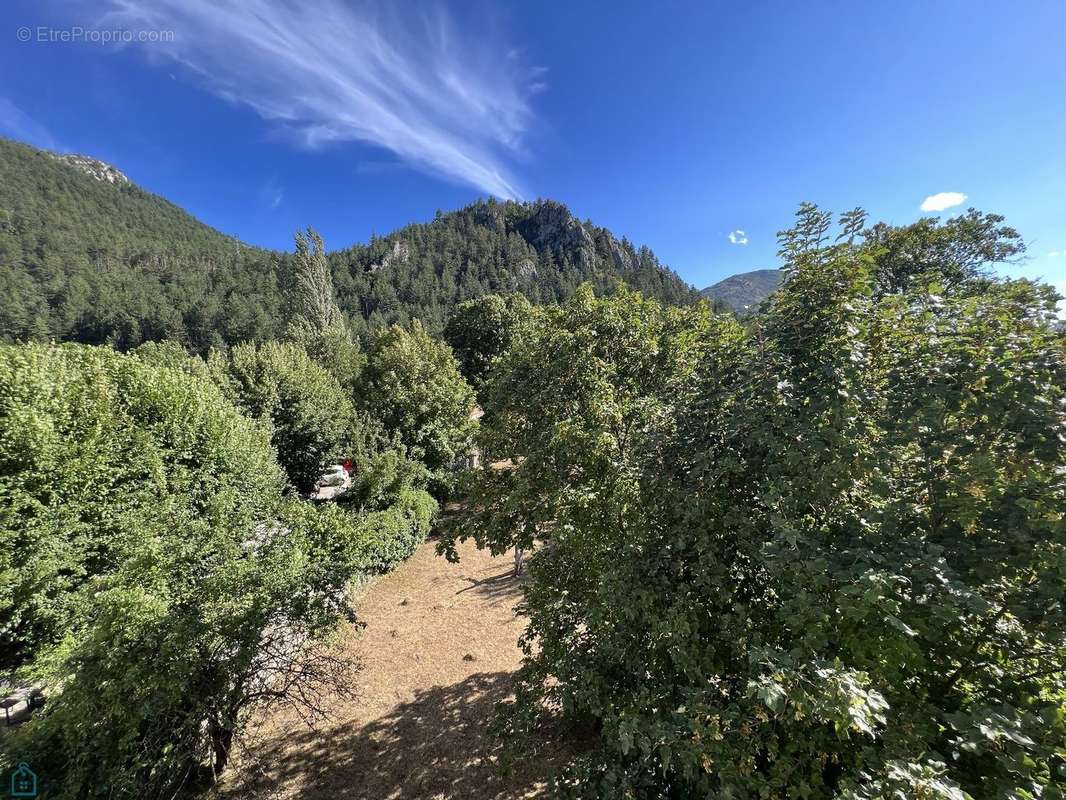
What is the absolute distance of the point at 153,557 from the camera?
292 inches

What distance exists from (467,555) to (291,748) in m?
10.4

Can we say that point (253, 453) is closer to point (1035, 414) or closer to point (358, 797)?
point (358, 797)

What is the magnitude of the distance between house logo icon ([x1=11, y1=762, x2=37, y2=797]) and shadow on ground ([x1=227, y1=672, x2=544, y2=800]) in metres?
2.86

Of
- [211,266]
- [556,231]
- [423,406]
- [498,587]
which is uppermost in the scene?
[556,231]

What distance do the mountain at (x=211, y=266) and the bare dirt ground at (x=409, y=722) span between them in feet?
186

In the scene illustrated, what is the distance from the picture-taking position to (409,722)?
938 cm

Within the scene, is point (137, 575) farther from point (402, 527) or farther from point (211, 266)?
point (211, 266)

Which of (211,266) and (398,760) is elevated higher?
(211,266)

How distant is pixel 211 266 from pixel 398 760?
154m

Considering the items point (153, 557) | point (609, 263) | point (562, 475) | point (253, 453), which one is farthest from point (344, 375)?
point (609, 263)

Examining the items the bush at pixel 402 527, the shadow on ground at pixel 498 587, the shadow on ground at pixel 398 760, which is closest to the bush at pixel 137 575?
the shadow on ground at pixel 398 760

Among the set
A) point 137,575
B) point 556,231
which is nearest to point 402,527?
point 137,575

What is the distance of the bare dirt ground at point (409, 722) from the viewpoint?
7734mm

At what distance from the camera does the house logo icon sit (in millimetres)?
5832
